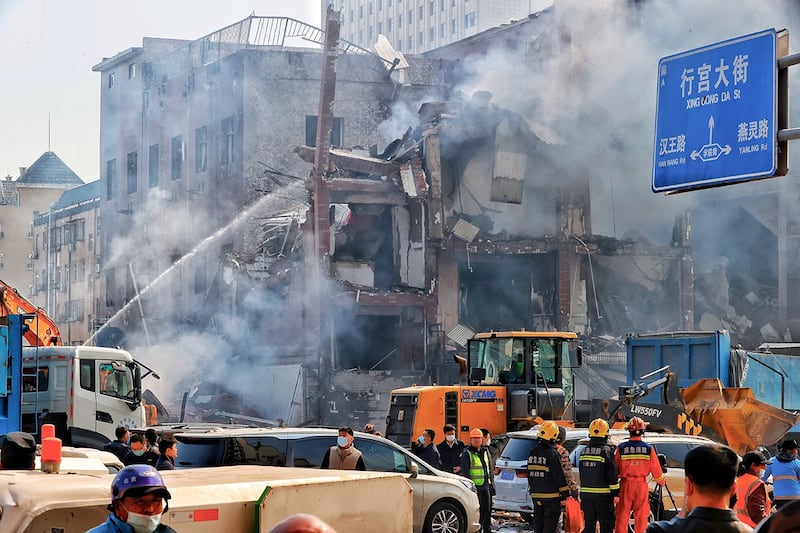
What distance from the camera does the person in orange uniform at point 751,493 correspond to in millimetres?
10953

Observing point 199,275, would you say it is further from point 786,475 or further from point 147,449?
point 786,475

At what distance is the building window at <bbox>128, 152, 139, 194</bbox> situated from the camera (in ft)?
181

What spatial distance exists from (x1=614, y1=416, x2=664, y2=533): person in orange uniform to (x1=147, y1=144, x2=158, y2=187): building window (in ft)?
140

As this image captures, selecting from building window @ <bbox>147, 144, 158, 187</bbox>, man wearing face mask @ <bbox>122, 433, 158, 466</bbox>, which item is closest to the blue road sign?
man wearing face mask @ <bbox>122, 433, 158, 466</bbox>

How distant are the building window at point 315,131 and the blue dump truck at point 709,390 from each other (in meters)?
23.2

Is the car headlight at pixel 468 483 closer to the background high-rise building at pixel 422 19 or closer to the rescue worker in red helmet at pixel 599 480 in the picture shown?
the rescue worker in red helmet at pixel 599 480

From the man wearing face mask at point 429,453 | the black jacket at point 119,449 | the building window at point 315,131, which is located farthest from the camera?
the building window at point 315,131

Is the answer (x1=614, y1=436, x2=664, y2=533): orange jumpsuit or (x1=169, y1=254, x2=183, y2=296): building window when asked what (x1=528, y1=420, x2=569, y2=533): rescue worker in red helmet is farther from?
(x1=169, y1=254, x2=183, y2=296): building window

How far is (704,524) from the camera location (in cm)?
448

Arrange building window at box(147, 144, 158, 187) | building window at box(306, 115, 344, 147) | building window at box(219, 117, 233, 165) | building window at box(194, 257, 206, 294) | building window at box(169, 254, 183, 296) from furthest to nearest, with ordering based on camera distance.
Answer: building window at box(147, 144, 158, 187)
building window at box(169, 254, 183, 296)
building window at box(194, 257, 206, 294)
building window at box(219, 117, 233, 165)
building window at box(306, 115, 344, 147)

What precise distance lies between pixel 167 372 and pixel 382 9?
75371mm

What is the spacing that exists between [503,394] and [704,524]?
57.7 feet

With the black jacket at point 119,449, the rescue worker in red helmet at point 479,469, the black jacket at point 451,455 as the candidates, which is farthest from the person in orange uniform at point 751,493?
the black jacket at point 119,449

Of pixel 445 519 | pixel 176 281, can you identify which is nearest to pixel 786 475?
pixel 445 519
